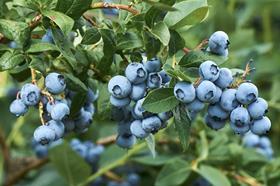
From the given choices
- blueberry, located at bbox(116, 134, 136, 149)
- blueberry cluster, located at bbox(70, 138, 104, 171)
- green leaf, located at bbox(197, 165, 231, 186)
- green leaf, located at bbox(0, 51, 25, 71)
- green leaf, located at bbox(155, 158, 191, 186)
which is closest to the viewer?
green leaf, located at bbox(0, 51, 25, 71)

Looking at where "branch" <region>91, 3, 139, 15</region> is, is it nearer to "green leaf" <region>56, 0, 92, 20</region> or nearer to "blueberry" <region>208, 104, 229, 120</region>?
"green leaf" <region>56, 0, 92, 20</region>

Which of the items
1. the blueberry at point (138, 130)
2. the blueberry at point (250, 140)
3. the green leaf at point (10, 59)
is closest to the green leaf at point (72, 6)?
the green leaf at point (10, 59)

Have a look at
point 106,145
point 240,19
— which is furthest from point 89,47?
point 240,19

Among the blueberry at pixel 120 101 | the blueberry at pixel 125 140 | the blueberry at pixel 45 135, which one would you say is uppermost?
the blueberry at pixel 120 101

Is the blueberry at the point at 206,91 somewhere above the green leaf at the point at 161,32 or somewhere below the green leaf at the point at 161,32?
below

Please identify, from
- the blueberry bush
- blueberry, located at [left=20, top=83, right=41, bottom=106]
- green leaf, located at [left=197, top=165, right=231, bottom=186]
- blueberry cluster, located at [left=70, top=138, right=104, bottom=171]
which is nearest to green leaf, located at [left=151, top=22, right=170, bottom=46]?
the blueberry bush

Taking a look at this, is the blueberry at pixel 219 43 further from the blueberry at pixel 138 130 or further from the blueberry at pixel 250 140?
the blueberry at pixel 250 140
